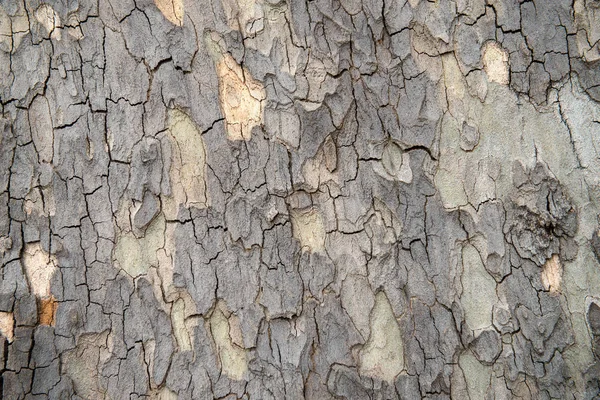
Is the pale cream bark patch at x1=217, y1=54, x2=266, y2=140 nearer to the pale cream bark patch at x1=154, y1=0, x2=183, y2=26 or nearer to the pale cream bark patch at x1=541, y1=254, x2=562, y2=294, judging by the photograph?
the pale cream bark patch at x1=154, y1=0, x2=183, y2=26

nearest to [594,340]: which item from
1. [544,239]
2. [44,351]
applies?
[544,239]

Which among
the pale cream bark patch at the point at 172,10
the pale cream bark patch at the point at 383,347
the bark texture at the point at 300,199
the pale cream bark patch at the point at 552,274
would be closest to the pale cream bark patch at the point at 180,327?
Answer: the bark texture at the point at 300,199

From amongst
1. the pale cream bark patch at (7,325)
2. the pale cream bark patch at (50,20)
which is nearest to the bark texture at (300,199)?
the pale cream bark patch at (7,325)

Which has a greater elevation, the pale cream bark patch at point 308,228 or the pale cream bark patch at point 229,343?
the pale cream bark patch at point 308,228

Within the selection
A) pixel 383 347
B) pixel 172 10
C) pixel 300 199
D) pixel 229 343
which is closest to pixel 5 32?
pixel 172 10

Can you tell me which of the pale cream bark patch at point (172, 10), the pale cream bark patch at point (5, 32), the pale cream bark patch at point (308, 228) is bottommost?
the pale cream bark patch at point (308, 228)

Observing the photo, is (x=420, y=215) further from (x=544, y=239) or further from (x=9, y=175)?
(x=9, y=175)

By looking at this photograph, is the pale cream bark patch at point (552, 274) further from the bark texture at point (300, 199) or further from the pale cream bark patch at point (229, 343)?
the pale cream bark patch at point (229, 343)
